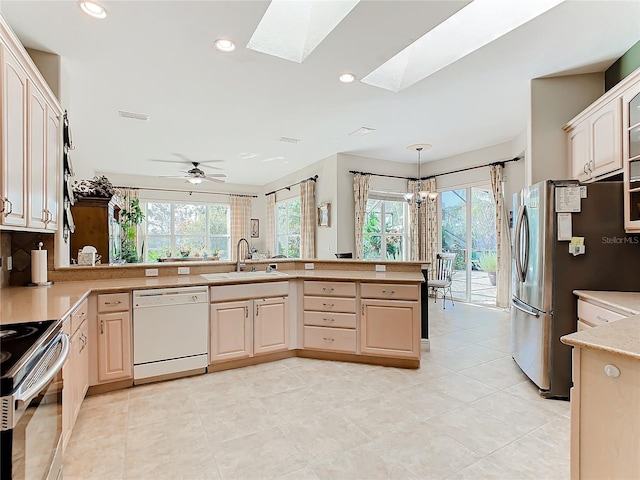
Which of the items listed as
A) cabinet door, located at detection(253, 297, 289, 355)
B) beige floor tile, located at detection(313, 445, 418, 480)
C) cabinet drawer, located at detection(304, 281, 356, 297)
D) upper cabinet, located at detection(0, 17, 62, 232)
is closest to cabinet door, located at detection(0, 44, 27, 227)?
upper cabinet, located at detection(0, 17, 62, 232)

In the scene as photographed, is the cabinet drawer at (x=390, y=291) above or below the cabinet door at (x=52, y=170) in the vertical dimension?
below

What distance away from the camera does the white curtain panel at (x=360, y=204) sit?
630 centimetres

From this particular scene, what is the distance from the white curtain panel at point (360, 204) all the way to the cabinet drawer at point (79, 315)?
4.56 metres

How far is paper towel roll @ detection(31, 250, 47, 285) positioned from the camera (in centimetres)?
265

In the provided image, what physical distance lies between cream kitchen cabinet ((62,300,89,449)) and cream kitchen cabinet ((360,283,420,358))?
7.60ft

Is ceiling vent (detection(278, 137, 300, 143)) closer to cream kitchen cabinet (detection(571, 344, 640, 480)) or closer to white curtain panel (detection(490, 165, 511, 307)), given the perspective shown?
white curtain panel (detection(490, 165, 511, 307))

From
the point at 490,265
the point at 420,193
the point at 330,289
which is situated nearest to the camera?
the point at 330,289

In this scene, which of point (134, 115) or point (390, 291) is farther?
point (134, 115)

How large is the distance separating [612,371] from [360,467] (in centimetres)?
132

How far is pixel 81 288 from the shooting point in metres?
2.61

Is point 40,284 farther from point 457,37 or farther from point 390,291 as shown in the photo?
point 457,37

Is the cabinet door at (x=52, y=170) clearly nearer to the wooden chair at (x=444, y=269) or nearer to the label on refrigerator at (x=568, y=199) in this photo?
the label on refrigerator at (x=568, y=199)

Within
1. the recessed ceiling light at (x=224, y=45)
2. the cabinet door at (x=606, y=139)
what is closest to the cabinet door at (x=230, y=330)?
the recessed ceiling light at (x=224, y=45)

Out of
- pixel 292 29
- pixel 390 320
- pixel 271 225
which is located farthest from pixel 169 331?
pixel 271 225
